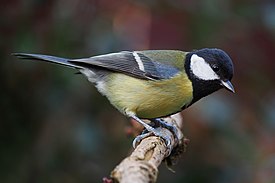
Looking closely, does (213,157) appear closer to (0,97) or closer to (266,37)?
(266,37)

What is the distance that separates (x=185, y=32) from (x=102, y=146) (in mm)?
604

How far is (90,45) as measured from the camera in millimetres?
2643

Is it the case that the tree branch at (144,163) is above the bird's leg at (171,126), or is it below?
above

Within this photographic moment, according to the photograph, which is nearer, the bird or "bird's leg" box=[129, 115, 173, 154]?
"bird's leg" box=[129, 115, 173, 154]

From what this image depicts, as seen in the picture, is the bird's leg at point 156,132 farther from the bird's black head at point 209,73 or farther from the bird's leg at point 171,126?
the bird's black head at point 209,73

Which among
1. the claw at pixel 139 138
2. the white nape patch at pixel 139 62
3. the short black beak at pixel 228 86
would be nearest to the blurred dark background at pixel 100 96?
the white nape patch at pixel 139 62

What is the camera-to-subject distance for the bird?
7.58 ft

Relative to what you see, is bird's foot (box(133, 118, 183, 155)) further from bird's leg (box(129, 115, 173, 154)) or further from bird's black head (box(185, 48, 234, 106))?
bird's black head (box(185, 48, 234, 106))

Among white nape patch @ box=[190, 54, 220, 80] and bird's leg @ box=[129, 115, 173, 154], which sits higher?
white nape patch @ box=[190, 54, 220, 80]

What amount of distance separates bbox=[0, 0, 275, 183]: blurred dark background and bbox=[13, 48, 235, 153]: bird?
21 centimetres

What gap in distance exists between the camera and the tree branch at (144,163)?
49.6 inches

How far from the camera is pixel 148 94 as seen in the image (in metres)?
2.32

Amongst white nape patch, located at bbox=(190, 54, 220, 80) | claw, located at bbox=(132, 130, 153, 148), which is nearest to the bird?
white nape patch, located at bbox=(190, 54, 220, 80)

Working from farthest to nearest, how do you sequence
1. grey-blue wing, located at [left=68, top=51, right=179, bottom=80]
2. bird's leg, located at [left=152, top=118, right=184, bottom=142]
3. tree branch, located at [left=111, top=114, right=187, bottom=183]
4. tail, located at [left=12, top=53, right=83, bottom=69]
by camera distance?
grey-blue wing, located at [left=68, top=51, right=179, bottom=80], tail, located at [left=12, top=53, right=83, bottom=69], bird's leg, located at [left=152, top=118, right=184, bottom=142], tree branch, located at [left=111, top=114, right=187, bottom=183]
